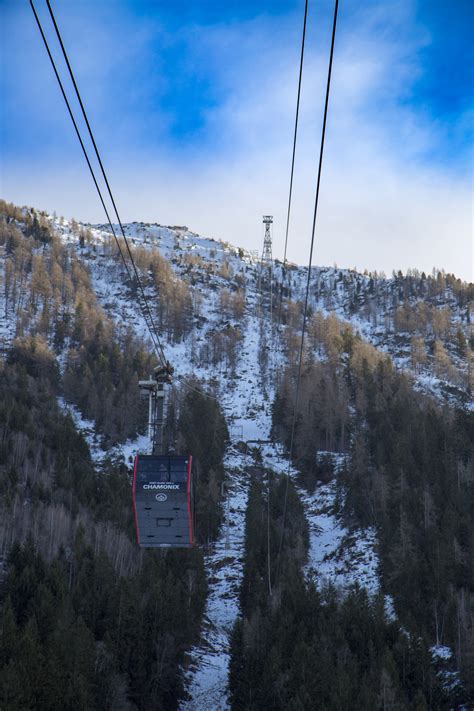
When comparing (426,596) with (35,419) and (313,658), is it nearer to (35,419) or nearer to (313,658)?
(313,658)

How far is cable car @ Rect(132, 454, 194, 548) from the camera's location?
23.6m

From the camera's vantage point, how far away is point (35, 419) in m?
97.4

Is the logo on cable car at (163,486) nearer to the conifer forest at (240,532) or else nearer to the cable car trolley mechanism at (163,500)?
the cable car trolley mechanism at (163,500)

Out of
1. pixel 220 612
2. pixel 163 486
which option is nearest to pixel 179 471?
pixel 163 486

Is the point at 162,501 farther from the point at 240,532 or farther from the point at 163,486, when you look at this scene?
the point at 240,532

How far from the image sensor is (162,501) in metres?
23.7

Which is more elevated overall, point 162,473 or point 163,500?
point 162,473

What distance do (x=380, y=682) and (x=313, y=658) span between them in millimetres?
4819

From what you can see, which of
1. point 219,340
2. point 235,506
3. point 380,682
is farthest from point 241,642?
point 219,340

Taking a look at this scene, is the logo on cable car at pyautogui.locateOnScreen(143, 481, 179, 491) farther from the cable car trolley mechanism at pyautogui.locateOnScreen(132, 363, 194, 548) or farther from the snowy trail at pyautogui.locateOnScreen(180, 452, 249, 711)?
the snowy trail at pyautogui.locateOnScreen(180, 452, 249, 711)

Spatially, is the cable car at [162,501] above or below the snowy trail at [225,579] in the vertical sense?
above

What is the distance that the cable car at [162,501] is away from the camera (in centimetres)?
2358

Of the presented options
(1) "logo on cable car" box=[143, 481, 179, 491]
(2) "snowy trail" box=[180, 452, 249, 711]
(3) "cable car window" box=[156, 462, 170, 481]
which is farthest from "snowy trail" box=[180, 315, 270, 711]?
(3) "cable car window" box=[156, 462, 170, 481]


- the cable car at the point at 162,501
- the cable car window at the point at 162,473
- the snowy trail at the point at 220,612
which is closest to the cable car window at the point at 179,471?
the cable car at the point at 162,501
